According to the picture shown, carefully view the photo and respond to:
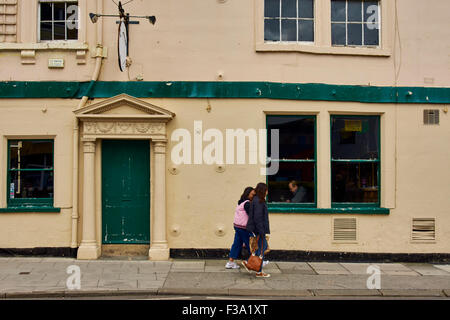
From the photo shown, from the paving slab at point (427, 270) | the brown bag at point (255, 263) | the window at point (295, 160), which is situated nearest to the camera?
the brown bag at point (255, 263)

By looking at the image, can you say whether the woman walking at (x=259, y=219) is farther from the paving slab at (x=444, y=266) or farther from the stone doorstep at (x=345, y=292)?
the paving slab at (x=444, y=266)

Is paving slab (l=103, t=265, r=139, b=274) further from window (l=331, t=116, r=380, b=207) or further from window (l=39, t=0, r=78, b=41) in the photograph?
window (l=39, t=0, r=78, b=41)

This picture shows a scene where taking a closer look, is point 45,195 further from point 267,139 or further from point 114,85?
point 267,139

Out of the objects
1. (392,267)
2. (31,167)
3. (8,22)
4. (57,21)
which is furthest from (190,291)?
(8,22)

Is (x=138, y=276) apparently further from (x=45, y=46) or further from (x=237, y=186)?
(x=45, y=46)

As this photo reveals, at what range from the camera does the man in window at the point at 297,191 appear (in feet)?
33.5

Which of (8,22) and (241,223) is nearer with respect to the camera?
(241,223)

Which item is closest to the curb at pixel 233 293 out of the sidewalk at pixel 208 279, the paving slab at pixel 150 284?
the sidewalk at pixel 208 279

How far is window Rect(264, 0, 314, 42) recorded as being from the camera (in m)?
10.2

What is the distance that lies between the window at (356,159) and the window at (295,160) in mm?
528

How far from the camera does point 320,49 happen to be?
10070 mm

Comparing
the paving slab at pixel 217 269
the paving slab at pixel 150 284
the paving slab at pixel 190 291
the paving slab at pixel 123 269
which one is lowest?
the paving slab at pixel 190 291

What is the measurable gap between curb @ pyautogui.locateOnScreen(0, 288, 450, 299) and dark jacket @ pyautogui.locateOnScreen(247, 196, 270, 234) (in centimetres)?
122

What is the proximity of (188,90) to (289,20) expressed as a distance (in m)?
2.96
